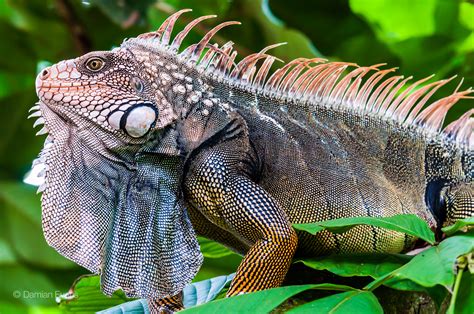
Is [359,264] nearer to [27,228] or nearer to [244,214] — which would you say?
[244,214]

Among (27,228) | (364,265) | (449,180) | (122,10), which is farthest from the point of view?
(27,228)

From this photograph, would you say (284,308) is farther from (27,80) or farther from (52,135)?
(27,80)

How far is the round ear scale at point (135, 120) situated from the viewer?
2463mm

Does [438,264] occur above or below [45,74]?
below

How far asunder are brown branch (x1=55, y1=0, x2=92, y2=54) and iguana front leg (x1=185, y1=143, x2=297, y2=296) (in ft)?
7.81

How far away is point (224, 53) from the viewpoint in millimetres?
2750

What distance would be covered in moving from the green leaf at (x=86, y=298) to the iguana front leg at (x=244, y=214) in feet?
2.23

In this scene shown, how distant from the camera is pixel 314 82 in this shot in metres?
2.81

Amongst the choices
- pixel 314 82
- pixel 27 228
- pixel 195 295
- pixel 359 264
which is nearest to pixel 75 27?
pixel 27 228

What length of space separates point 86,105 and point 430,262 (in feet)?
4.45

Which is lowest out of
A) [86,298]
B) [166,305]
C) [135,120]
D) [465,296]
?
[86,298]

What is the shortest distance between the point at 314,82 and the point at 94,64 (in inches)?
33.9

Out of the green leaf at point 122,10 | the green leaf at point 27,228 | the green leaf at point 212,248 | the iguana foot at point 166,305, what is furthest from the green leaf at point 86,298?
the green leaf at point 122,10

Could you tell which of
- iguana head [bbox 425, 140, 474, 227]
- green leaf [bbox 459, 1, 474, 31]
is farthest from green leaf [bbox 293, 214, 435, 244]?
green leaf [bbox 459, 1, 474, 31]
